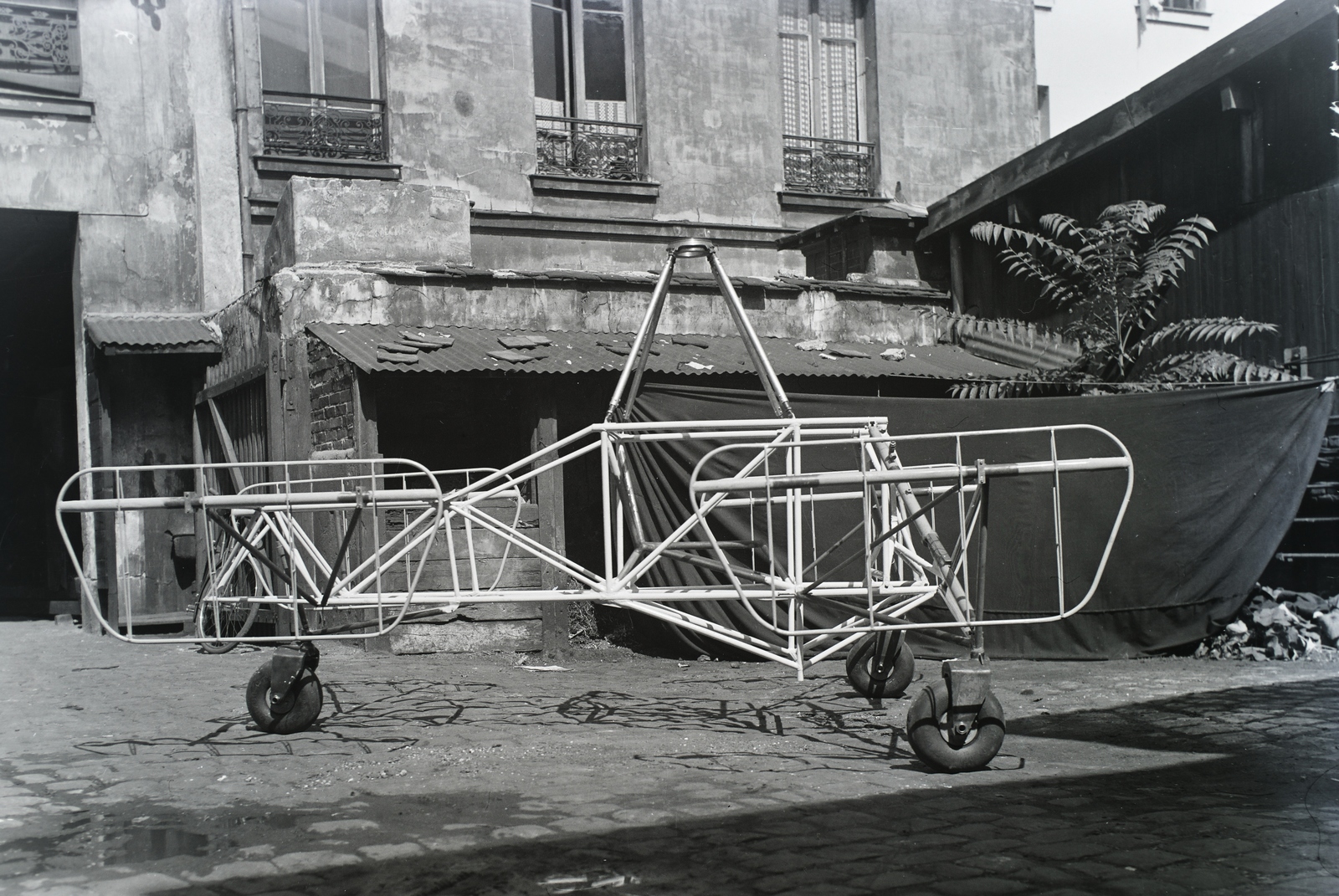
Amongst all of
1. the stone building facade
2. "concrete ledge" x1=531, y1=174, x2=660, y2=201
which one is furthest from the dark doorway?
"concrete ledge" x1=531, y1=174, x2=660, y2=201

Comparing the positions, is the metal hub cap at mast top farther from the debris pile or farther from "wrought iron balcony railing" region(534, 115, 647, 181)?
"wrought iron balcony railing" region(534, 115, 647, 181)

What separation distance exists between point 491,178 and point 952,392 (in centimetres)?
817

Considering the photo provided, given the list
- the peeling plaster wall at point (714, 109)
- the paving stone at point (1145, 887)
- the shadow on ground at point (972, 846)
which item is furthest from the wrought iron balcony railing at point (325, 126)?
the paving stone at point (1145, 887)

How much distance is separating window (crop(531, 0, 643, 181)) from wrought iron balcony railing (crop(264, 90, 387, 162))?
7.59ft

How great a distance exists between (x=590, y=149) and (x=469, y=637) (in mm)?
9634

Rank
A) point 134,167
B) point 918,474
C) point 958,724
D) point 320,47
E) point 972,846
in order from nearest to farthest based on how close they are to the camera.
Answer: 1. point 972,846
2. point 918,474
3. point 958,724
4. point 134,167
5. point 320,47

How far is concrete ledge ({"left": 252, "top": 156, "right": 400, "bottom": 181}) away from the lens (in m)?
15.6

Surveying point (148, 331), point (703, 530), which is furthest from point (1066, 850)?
point (148, 331)

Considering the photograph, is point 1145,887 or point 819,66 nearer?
point 1145,887

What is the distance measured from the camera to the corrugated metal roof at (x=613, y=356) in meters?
10.1

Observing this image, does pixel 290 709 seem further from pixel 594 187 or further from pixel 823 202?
pixel 823 202

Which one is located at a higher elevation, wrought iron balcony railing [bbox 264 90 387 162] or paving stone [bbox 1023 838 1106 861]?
wrought iron balcony railing [bbox 264 90 387 162]

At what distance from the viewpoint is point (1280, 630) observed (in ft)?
30.5

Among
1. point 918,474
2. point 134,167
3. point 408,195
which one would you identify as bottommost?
point 918,474
